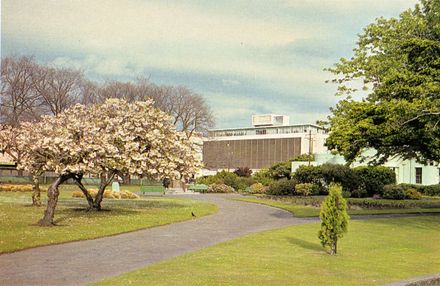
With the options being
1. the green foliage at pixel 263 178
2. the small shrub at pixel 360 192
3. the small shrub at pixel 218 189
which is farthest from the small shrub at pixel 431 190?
the small shrub at pixel 218 189

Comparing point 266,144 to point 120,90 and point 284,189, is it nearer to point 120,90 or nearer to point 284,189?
point 120,90

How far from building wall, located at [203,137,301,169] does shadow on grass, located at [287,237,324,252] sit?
11273cm

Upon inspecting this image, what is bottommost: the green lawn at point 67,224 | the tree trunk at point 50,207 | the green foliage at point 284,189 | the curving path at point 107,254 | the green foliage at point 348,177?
the curving path at point 107,254

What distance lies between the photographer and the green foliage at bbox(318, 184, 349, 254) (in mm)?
13641

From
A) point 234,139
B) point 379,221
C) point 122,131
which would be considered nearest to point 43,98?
point 122,131

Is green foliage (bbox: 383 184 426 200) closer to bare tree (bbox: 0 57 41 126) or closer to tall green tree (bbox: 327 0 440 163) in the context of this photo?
tall green tree (bbox: 327 0 440 163)

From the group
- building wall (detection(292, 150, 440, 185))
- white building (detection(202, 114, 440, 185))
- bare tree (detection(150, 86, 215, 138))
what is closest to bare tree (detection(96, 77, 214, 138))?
bare tree (detection(150, 86, 215, 138))

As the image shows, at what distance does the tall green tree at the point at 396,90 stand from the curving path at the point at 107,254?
6.01 metres

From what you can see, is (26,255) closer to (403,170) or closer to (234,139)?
(403,170)

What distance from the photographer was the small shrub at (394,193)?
4881 centimetres

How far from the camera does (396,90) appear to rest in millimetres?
21328

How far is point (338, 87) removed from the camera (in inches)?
1018

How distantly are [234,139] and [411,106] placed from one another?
12830 centimetres

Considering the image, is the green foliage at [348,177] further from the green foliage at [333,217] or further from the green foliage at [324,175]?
the green foliage at [333,217]
